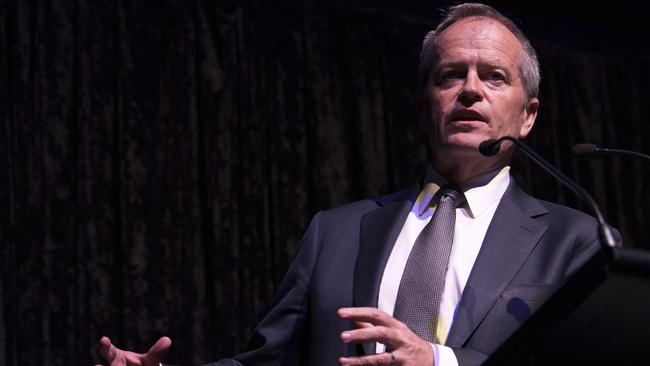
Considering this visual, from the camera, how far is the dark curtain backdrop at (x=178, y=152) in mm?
3080

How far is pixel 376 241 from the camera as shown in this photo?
1.97 metres

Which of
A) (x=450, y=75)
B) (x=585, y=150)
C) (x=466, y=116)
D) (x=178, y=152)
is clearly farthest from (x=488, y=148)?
(x=178, y=152)

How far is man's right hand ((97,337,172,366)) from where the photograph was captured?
1.68 m

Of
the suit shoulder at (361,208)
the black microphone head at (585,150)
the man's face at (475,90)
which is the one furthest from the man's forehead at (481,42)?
the black microphone head at (585,150)

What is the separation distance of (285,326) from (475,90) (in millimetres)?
696

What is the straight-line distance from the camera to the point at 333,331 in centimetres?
186

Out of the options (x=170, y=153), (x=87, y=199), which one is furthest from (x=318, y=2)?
(x=87, y=199)

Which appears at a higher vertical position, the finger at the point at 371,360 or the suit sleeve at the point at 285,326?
the finger at the point at 371,360

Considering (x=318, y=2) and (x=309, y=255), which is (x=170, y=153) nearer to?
(x=318, y=2)

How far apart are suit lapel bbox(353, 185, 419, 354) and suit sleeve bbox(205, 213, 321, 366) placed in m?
0.15

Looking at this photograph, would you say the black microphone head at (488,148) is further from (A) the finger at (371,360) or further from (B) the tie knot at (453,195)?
(A) the finger at (371,360)

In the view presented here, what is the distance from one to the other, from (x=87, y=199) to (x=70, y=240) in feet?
0.54

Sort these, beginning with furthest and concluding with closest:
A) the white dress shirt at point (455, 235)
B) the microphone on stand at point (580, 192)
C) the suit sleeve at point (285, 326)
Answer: the suit sleeve at point (285, 326)
the white dress shirt at point (455, 235)
the microphone on stand at point (580, 192)

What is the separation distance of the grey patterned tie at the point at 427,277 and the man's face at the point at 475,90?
0.22m
